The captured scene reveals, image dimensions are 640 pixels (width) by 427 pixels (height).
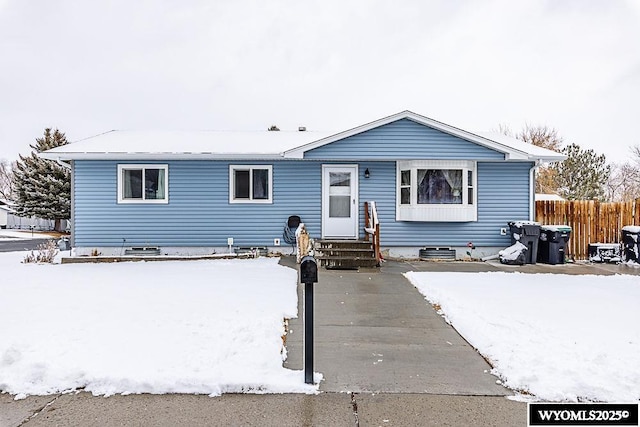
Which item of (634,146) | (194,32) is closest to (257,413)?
(194,32)

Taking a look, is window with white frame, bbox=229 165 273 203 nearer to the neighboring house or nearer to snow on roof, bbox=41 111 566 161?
the neighboring house

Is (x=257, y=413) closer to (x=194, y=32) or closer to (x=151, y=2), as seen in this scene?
(x=151, y=2)

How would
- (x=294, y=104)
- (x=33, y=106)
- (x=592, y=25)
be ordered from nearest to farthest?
(x=592, y=25)
(x=294, y=104)
(x=33, y=106)

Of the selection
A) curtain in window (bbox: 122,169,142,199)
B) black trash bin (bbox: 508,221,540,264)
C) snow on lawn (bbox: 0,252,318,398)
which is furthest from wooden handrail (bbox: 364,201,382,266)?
curtain in window (bbox: 122,169,142,199)

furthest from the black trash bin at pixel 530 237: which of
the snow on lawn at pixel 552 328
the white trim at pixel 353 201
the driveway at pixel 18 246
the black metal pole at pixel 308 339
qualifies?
the driveway at pixel 18 246

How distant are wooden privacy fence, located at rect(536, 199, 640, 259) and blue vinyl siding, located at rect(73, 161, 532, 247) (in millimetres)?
1655

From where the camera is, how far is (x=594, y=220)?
12445mm

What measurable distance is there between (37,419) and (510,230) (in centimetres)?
1185

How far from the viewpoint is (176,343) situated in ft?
14.5

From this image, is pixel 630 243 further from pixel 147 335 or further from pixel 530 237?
pixel 147 335

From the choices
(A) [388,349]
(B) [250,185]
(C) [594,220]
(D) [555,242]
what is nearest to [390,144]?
(B) [250,185]

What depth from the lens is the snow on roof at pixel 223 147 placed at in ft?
37.8

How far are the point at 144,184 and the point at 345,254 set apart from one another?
250 inches

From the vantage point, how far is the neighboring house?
12086mm
